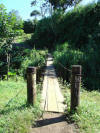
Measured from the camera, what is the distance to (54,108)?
3375 millimetres

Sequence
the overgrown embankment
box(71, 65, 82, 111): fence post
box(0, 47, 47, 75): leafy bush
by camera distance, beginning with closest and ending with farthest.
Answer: box(71, 65, 82, 111): fence post → the overgrown embankment → box(0, 47, 47, 75): leafy bush

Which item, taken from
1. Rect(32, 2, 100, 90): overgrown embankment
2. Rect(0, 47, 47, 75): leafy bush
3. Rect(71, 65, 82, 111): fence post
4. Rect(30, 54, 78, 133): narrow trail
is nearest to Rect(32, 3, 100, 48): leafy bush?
Rect(32, 2, 100, 90): overgrown embankment

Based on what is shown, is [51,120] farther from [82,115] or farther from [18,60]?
[18,60]

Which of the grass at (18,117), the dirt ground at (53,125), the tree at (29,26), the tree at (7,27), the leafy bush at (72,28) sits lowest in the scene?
the dirt ground at (53,125)

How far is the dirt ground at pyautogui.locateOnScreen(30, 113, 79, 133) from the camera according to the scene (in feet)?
8.30

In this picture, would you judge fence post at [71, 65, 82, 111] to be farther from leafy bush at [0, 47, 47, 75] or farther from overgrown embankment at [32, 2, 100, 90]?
leafy bush at [0, 47, 47, 75]

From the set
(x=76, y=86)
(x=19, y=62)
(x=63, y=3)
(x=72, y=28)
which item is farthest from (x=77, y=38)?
(x=76, y=86)

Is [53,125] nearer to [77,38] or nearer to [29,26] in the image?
[77,38]

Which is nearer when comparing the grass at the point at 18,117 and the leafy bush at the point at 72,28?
the grass at the point at 18,117

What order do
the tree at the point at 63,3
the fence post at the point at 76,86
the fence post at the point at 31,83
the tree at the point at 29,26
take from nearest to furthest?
Answer: the fence post at the point at 76,86 < the fence post at the point at 31,83 < the tree at the point at 63,3 < the tree at the point at 29,26

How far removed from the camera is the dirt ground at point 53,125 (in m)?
2.53

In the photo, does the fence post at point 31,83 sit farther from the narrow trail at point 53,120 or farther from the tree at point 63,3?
the tree at point 63,3

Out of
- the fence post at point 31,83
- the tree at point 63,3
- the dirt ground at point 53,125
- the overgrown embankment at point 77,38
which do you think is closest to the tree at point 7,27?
the overgrown embankment at point 77,38

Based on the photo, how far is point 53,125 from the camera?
270 centimetres
